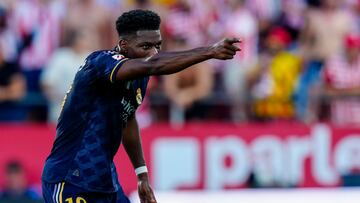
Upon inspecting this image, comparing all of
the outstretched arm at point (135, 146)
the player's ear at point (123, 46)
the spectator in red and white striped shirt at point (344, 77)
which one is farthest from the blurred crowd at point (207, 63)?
the player's ear at point (123, 46)

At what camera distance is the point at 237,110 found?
14.2m

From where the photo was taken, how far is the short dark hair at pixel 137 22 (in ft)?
22.7

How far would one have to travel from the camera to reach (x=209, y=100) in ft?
45.8

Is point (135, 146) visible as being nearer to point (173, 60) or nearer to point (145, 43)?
Result: point (145, 43)

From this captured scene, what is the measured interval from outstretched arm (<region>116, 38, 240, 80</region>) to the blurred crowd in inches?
274

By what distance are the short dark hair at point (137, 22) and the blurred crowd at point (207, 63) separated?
6505mm

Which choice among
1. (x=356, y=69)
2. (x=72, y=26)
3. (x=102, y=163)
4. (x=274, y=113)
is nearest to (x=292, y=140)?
(x=274, y=113)

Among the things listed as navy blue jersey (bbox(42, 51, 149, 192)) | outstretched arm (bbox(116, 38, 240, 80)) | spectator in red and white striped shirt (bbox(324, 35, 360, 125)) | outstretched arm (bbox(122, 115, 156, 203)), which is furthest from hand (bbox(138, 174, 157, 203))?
spectator in red and white striped shirt (bbox(324, 35, 360, 125))

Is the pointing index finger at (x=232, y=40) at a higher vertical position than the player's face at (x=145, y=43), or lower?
lower

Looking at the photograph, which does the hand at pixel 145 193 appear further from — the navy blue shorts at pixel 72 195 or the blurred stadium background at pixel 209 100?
the blurred stadium background at pixel 209 100

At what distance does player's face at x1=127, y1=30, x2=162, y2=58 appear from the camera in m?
6.91

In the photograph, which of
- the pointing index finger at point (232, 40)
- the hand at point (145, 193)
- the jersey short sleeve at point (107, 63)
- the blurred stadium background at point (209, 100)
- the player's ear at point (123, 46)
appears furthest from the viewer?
the blurred stadium background at point (209, 100)

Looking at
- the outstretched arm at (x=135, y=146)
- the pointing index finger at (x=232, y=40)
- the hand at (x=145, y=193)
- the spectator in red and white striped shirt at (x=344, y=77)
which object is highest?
the spectator in red and white striped shirt at (x=344, y=77)

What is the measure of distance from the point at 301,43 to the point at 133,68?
8.57 metres
